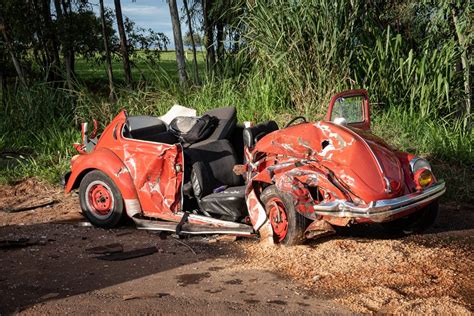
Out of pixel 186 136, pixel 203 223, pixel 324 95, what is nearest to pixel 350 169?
pixel 203 223

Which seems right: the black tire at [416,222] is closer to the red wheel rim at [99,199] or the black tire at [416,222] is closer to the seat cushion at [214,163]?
the seat cushion at [214,163]

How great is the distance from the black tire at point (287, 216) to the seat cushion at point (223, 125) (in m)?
1.30

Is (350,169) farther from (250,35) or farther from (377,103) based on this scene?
(250,35)

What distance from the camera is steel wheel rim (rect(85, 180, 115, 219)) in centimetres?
636

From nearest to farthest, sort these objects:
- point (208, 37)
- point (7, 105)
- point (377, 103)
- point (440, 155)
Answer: point (440, 155), point (377, 103), point (7, 105), point (208, 37)

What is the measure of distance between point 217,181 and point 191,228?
1.87ft

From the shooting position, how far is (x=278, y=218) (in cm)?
528

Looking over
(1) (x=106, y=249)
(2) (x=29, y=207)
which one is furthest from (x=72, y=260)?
(2) (x=29, y=207)

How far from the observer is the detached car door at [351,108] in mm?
5680

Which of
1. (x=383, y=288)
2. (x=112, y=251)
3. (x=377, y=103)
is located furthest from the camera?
(x=377, y=103)

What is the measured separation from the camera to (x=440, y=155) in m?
8.20

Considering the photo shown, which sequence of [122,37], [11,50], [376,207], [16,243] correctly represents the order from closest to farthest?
[376,207], [16,243], [11,50], [122,37]

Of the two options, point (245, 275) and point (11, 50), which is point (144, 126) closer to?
point (245, 275)

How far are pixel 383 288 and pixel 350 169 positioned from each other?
106 centimetres
